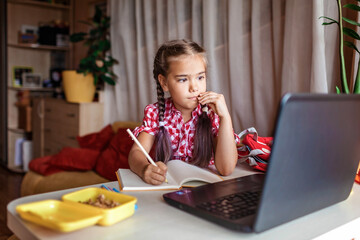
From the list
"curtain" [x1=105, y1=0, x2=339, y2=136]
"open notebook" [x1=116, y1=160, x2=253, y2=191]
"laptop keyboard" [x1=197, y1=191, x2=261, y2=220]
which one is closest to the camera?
"laptop keyboard" [x1=197, y1=191, x2=261, y2=220]

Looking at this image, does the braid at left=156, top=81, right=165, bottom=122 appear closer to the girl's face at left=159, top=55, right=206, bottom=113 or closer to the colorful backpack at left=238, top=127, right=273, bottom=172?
the girl's face at left=159, top=55, right=206, bottom=113

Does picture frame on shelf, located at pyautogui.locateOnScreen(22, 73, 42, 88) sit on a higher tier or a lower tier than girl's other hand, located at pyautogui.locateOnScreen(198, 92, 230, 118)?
higher

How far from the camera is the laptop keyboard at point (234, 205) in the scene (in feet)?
2.41

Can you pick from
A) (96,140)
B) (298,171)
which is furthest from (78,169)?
(298,171)

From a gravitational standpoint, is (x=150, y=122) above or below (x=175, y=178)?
above

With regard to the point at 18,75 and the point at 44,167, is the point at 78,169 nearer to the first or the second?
the point at 44,167

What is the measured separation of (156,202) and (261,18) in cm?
155

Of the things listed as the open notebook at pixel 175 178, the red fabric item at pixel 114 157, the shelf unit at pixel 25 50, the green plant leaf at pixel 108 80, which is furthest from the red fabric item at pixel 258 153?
the shelf unit at pixel 25 50

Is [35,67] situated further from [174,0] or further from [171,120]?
[171,120]

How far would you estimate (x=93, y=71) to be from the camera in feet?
10.6

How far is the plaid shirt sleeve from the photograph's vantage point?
4.68ft

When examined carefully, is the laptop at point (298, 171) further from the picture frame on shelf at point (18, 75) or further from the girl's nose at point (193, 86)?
the picture frame on shelf at point (18, 75)

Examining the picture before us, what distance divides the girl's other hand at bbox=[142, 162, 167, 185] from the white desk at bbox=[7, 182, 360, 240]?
131 mm

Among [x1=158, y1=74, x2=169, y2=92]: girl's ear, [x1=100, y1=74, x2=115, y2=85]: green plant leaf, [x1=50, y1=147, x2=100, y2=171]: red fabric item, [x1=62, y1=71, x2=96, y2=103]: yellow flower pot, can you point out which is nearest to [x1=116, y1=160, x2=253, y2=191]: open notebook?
[x1=158, y1=74, x2=169, y2=92]: girl's ear
